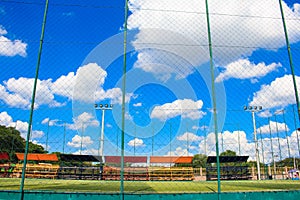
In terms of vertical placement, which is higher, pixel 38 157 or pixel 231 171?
pixel 38 157

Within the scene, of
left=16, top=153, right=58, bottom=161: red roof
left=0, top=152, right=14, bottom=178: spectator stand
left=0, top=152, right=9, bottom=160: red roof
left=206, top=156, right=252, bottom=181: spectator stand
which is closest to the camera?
left=206, top=156, right=252, bottom=181: spectator stand

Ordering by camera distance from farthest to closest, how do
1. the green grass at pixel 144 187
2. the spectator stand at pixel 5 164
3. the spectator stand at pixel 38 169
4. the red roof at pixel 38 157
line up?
the red roof at pixel 38 157 → the spectator stand at pixel 5 164 → the spectator stand at pixel 38 169 → the green grass at pixel 144 187

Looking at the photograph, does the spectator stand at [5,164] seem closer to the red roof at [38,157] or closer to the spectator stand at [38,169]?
the spectator stand at [38,169]

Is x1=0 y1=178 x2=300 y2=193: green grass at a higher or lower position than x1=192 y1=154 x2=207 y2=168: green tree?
lower

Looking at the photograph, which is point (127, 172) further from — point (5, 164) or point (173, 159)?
point (5, 164)

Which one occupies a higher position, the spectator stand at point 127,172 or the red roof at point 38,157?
the red roof at point 38,157

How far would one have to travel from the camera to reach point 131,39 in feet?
21.9

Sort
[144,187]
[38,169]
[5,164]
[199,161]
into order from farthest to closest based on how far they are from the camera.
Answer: [199,161] < [5,164] < [38,169] < [144,187]

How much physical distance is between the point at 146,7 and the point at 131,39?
883 millimetres

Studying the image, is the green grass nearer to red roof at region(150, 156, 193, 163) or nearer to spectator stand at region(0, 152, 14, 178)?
spectator stand at region(0, 152, 14, 178)

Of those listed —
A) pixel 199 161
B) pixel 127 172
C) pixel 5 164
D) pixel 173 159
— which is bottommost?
pixel 127 172

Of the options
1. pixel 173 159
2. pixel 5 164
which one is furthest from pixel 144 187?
pixel 5 164

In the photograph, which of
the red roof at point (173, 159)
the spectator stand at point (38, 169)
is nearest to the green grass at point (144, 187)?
the spectator stand at point (38, 169)

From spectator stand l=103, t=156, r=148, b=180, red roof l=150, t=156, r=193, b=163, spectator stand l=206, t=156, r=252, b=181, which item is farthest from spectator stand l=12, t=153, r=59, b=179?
spectator stand l=206, t=156, r=252, b=181
